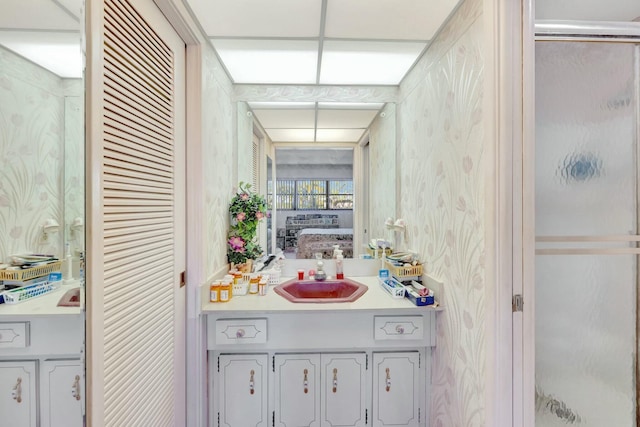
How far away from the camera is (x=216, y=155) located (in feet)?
5.73

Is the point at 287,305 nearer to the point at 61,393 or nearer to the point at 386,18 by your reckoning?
the point at 61,393

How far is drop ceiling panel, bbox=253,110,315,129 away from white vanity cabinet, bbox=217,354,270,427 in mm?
1610

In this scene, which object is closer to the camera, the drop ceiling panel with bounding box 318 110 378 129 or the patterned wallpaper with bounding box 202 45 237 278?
the patterned wallpaper with bounding box 202 45 237 278

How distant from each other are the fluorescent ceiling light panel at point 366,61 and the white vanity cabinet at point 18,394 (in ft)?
5.63

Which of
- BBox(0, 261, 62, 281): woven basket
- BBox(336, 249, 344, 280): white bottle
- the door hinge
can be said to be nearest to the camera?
BBox(0, 261, 62, 281): woven basket

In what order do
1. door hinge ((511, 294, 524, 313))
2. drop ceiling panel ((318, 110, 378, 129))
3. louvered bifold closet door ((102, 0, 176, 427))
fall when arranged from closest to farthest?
louvered bifold closet door ((102, 0, 176, 427))
door hinge ((511, 294, 524, 313))
drop ceiling panel ((318, 110, 378, 129))

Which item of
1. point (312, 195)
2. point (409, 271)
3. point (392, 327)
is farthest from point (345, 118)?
point (392, 327)

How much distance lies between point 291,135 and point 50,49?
66.2 inches

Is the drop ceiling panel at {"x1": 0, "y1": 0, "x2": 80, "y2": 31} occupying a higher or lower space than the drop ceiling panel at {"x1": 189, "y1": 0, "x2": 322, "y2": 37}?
lower

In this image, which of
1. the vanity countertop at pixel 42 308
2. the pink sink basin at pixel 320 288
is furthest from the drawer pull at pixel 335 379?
the vanity countertop at pixel 42 308

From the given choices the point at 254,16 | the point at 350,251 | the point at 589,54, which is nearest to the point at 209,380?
the point at 350,251

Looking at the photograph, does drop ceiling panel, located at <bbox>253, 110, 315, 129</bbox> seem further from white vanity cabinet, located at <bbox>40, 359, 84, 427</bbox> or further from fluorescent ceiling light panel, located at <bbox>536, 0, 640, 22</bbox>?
white vanity cabinet, located at <bbox>40, 359, 84, 427</bbox>

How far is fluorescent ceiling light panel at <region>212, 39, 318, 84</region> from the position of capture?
1.62m

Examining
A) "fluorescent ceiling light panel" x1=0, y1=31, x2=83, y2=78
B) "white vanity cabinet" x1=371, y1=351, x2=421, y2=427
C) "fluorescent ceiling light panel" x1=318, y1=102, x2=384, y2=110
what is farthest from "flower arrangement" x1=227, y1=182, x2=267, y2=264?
"fluorescent ceiling light panel" x1=0, y1=31, x2=83, y2=78
